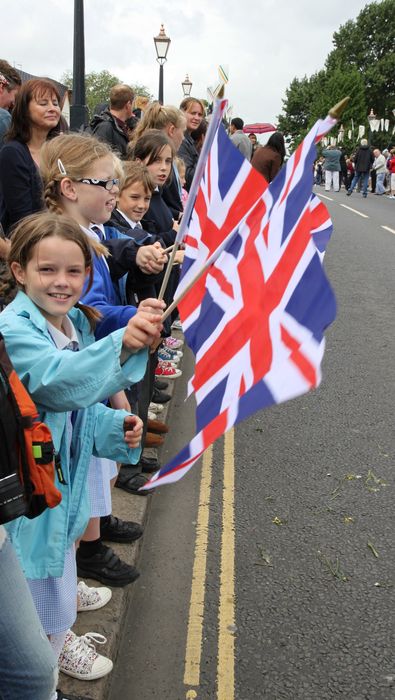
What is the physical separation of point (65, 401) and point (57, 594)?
0.73 metres

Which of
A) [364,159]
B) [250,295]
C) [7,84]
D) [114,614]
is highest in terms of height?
[7,84]

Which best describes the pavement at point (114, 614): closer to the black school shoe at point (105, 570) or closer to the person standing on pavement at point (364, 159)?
the black school shoe at point (105, 570)

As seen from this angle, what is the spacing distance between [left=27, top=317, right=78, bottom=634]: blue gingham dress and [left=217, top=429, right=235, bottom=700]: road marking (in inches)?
29.7

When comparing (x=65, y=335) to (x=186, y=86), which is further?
(x=186, y=86)

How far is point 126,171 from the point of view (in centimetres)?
364

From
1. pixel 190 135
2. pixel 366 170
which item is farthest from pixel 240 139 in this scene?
pixel 366 170

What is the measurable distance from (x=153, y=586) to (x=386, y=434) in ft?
7.82

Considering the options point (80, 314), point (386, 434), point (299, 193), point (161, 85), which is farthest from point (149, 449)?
point (161, 85)

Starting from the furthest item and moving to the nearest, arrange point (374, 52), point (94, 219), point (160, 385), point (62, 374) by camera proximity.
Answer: point (374, 52)
point (160, 385)
point (94, 219)
point (62, 374)

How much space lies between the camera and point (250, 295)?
5.82 feet

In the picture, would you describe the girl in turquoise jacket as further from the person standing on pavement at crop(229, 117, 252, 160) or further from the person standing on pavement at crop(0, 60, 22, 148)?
the person standing on pavement at crop(229, 117, 252, 160)

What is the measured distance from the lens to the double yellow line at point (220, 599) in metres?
2.56

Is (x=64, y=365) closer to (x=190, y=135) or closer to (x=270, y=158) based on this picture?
(x=190, y=135)

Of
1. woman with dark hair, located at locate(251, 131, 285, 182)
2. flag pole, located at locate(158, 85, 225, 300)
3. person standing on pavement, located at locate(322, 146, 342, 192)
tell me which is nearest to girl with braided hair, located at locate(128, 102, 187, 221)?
flag pole, located at locate(158, 85, 225, 300)
